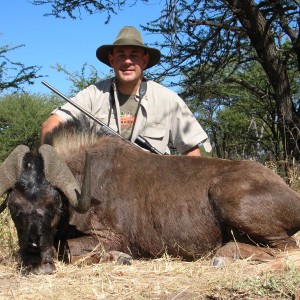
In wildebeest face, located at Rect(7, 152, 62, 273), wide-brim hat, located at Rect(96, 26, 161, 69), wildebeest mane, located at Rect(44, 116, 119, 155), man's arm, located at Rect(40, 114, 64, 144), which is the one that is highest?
wide-brim hat, located at Rect(96, 26, 161, 69)

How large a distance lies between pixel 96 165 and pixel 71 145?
29 cm

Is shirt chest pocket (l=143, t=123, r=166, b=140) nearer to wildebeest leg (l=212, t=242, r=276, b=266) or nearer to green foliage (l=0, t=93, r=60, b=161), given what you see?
wildebeest leg (l=212, t=242, r=276, b=266)

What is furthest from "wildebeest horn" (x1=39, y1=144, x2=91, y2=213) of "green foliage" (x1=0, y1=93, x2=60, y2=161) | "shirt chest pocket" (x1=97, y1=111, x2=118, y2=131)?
"green foliage" (x1=0, y1=93, x2=60, y2=161)

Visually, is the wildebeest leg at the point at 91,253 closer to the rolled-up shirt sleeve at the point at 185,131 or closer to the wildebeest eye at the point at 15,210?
the wildebeest eye at the point at 15,210

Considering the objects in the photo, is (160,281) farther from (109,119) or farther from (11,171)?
(109,119)

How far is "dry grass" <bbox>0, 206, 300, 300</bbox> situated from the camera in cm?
341

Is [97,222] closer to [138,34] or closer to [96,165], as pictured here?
[96,165]

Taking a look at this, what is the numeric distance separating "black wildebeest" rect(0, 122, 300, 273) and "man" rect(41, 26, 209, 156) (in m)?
1.00

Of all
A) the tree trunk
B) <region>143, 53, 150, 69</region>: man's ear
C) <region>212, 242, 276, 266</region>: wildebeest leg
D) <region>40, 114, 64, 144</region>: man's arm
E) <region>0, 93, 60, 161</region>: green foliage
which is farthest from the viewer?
<region>0, 93, 60, 161</region>: green foliage

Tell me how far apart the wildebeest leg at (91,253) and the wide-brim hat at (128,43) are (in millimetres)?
2375

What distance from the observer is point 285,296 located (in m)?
3.34

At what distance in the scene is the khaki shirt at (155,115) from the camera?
6.14 metres

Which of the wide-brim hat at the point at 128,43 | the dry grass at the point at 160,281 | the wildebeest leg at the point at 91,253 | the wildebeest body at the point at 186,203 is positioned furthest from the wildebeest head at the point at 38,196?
the wide-brim hat at the point at 128,43

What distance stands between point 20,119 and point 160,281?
54.9 feet
